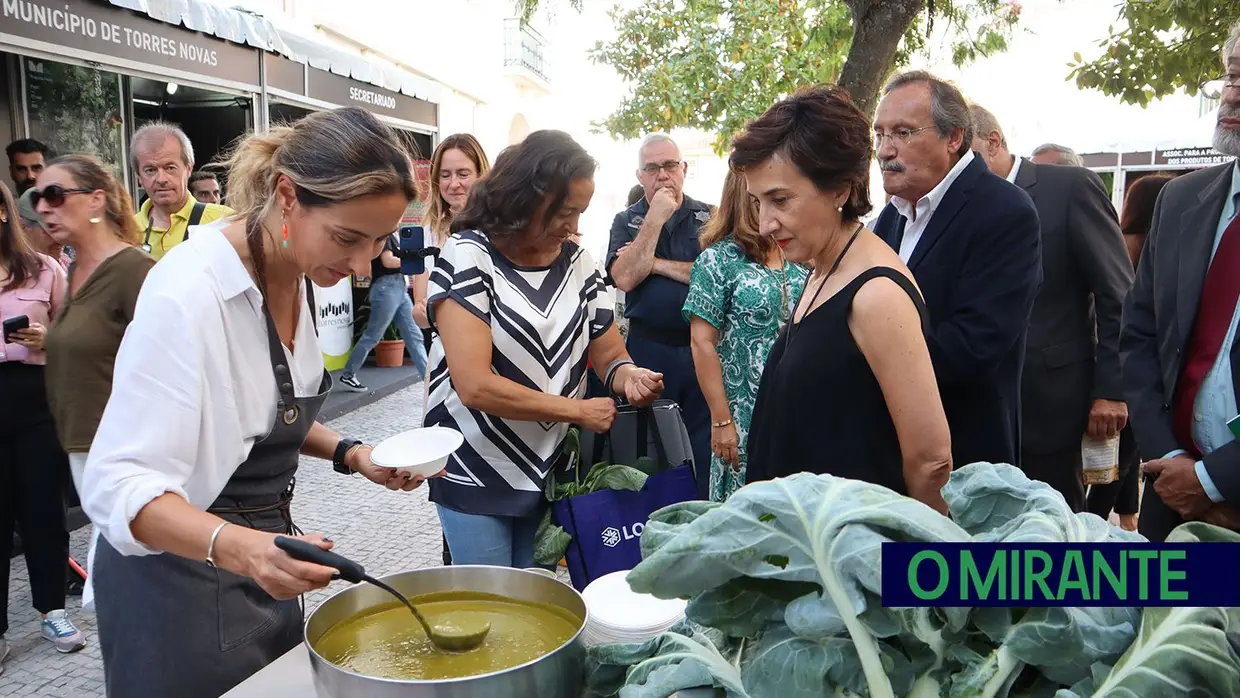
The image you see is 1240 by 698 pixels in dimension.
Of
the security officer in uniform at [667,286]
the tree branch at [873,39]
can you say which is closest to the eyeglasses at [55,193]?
the security officer in uniform at [667,286]

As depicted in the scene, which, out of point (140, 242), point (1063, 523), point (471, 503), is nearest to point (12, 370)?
point (140, 242)

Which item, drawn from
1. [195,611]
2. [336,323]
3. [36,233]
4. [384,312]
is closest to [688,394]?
[195,611]

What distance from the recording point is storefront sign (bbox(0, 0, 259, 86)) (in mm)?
4645

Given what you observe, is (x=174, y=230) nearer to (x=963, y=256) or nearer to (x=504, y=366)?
(x=504, y=366)

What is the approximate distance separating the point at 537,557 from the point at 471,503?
225 mm

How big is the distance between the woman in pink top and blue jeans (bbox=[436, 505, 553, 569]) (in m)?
2.29

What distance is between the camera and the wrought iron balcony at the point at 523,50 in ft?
71.5

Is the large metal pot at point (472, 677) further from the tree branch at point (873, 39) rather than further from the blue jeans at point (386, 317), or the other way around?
the blue jeans at point (386, 317)

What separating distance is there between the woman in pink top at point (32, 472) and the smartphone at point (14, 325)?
→ 0.01 meters

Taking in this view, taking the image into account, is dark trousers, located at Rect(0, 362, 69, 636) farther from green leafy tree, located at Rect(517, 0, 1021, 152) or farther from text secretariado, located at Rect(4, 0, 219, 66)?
green leafy tree, located at Rect(517, 0, 1021, 152)

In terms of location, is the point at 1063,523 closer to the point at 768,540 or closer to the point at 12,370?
the point at 768,540

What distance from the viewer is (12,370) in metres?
3.64

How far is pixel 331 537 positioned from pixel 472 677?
13.5 feet

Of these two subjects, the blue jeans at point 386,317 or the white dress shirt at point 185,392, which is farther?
the blue jeans at point 386,317
